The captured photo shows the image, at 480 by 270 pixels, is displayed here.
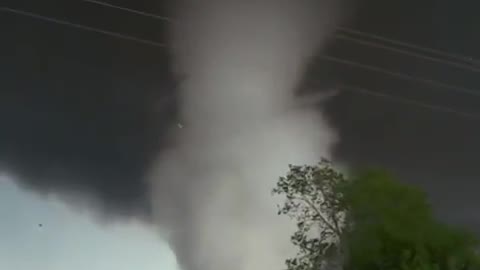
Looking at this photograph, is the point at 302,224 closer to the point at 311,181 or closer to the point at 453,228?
the point at 311,181

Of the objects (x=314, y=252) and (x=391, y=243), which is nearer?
(x=391, y=243)

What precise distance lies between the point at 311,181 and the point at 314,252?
Answer: 107cm

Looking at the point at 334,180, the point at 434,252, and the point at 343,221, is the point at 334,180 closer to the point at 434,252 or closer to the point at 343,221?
the point at 343,221

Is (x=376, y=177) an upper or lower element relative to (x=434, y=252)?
upper

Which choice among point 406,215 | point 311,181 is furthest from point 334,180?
point 406,215

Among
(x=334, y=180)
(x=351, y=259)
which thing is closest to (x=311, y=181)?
(x=334, y=180)

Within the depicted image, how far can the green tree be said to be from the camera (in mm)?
15328

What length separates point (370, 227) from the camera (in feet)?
50.9

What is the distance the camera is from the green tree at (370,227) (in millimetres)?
15328

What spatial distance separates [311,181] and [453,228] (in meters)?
2.19

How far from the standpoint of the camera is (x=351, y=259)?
51.0 feet

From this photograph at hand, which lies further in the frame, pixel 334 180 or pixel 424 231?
pixel 334 180

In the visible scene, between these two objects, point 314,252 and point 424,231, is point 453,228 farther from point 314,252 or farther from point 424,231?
point 314,252

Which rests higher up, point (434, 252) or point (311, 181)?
point (311, 181)
